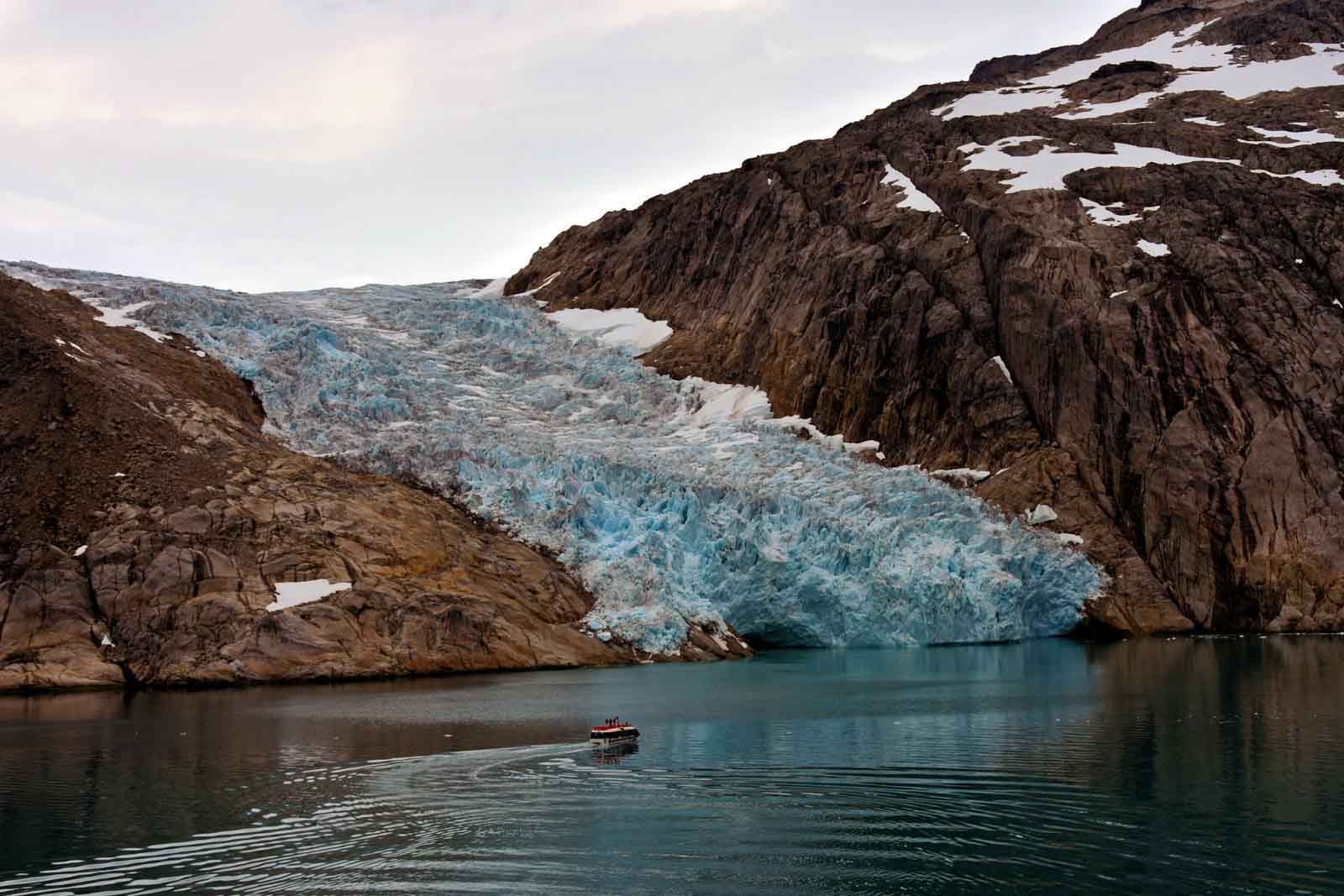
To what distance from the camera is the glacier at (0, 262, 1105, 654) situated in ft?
210

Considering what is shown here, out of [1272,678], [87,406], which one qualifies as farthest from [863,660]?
[87,406]

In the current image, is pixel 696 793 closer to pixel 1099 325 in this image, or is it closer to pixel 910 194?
pixel 1099 325

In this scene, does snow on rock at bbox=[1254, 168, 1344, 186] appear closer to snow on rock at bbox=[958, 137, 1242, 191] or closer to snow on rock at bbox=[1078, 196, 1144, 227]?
snow on rock at bbox=[958, 137, 1242, 191]

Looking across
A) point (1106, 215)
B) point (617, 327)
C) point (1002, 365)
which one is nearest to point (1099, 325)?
point (1002, 365)

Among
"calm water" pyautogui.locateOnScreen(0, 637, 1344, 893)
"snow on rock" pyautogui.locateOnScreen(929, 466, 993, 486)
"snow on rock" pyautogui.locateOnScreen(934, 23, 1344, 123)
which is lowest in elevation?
"calm water" pyautogui.locateOnScreen(0, 637, 1344, 893)

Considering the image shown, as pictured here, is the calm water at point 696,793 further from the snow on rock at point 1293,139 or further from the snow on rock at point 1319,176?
the snow on rock at point 1293,139

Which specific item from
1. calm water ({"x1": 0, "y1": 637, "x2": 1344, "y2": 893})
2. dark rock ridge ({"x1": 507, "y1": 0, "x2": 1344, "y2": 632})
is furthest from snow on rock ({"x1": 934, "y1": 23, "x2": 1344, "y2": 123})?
calm water ({"x1": 0, "y1": 637, "x2": 1344, "y2": 893})

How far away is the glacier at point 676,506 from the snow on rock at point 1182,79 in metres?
47.8

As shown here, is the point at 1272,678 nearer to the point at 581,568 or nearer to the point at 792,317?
the point at 581,568

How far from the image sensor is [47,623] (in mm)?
48250

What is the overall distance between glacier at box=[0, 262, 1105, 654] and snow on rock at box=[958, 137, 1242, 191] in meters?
27.7

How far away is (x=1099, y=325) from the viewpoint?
78.2 metres

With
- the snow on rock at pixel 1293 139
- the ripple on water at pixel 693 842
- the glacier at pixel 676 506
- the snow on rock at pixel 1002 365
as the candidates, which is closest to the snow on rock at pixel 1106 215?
the snow on rock at pixel 1002 365

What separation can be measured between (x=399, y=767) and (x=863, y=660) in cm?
3564
